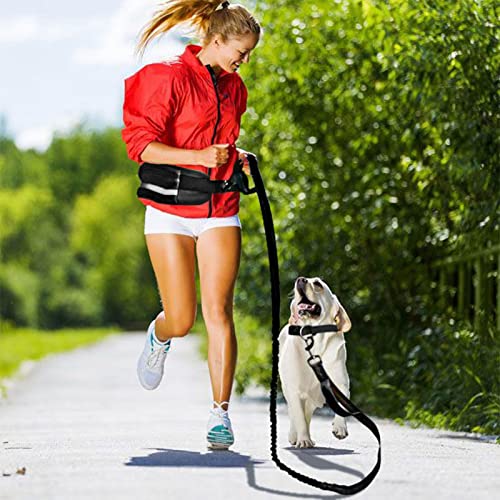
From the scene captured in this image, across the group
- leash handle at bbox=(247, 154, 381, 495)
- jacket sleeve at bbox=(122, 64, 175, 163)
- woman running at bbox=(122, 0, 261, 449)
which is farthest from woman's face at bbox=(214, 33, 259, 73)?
leash handle at bbox=(247, 154, 381, 495)

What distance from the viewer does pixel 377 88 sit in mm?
11406

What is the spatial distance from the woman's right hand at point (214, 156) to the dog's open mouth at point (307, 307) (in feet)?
2.49

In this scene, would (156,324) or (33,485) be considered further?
(156,324)

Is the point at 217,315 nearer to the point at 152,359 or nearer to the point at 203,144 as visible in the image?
the point at 152,359

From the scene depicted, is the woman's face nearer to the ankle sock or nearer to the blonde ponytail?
the blonde ponytail

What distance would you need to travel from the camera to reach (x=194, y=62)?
22.5ft

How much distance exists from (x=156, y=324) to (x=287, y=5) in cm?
571

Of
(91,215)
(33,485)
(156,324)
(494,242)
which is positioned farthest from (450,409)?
(91,215)

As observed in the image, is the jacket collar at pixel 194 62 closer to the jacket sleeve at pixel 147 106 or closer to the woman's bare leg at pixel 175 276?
the jacket sleeve at pixel 147 106

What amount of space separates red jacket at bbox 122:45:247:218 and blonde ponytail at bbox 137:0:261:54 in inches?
7.3

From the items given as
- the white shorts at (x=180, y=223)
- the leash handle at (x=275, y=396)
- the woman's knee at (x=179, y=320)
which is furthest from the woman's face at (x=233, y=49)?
the woman's knee at (x=179, y=320)

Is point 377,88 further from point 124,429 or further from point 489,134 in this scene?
point 124,429

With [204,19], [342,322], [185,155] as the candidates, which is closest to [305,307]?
[342,322]

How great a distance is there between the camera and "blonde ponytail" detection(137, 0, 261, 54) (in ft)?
22.2
